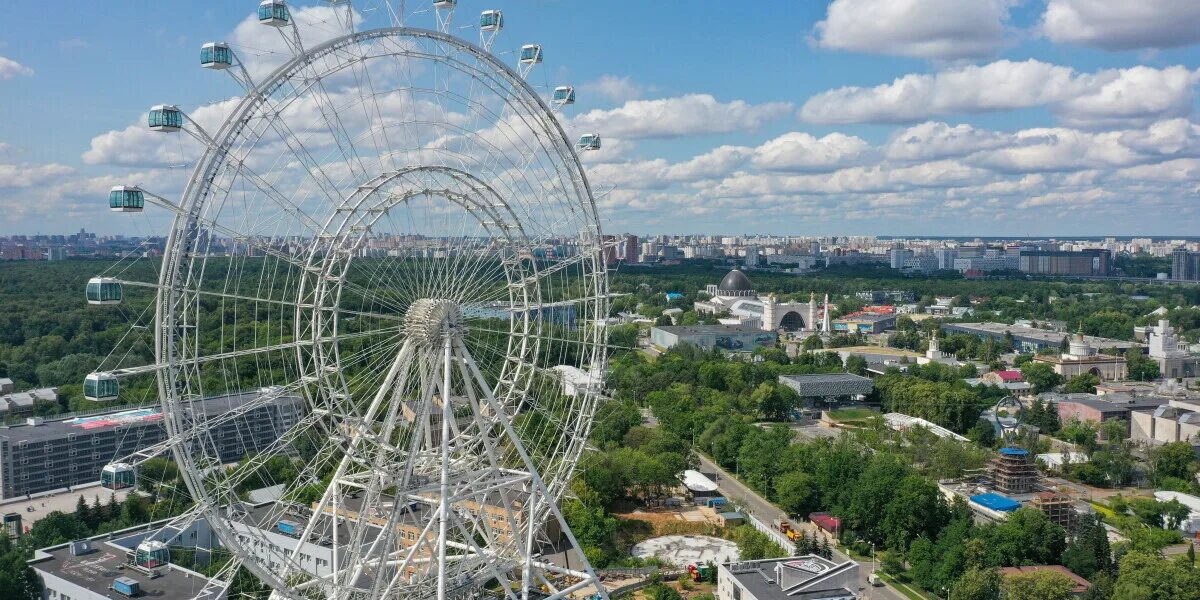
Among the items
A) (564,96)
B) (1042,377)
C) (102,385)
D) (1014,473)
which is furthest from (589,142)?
(1042,377)

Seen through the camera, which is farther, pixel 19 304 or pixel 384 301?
pixel 19 304

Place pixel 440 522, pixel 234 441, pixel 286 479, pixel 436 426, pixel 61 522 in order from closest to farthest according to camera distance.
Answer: pixel 440 522, pixel 436 426, pixel 61 522, pixel 286 479, pixel 234 441

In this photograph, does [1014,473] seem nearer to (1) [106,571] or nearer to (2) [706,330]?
(1) [106,571]

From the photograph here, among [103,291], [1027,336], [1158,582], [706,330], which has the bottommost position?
[1158,582]

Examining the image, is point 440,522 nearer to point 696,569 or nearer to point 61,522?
point 696,569

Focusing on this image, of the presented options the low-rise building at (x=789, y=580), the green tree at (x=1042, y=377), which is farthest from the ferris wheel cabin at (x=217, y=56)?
the green tree at (x=1042, y=377)

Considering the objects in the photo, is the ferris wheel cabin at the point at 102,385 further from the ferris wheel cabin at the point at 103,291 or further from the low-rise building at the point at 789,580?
the low-rise building at the point at 789,580

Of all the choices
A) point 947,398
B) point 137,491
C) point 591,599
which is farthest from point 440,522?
point 947,398

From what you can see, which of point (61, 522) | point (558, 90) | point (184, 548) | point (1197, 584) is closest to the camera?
point (558, 90)
